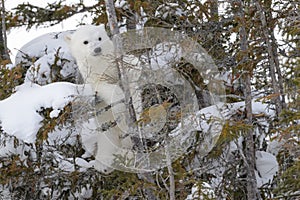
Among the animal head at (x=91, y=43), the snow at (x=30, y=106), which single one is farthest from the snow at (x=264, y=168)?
the snow at (x=30, y=106)

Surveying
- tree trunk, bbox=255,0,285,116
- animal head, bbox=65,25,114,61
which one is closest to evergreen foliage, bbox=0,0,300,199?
tree trunk, bbox=255,0,285,116

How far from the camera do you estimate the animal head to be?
6371 millimetres

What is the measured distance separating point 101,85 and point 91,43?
0.68 metres

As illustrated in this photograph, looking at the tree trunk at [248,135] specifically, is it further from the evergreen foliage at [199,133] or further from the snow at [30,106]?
the snow at [30,106]

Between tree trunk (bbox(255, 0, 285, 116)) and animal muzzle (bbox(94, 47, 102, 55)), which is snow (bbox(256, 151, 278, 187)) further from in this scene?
animal muzzle (bbox(94, 47, 102, 55))

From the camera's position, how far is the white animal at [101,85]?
19.6 ft

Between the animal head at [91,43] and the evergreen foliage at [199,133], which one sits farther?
the animal head at [91,43]

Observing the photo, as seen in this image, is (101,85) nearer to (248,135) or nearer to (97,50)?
(97,50)

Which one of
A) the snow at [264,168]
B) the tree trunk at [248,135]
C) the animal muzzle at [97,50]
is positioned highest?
the animal muzzle at [97,50]

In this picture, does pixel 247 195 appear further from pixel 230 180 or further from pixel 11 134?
pixel 11 134

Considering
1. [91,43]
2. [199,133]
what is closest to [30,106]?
[91,43]

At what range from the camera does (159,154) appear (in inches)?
215

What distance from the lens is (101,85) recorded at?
6.06m

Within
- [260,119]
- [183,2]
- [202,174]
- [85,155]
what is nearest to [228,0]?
[183,2]
